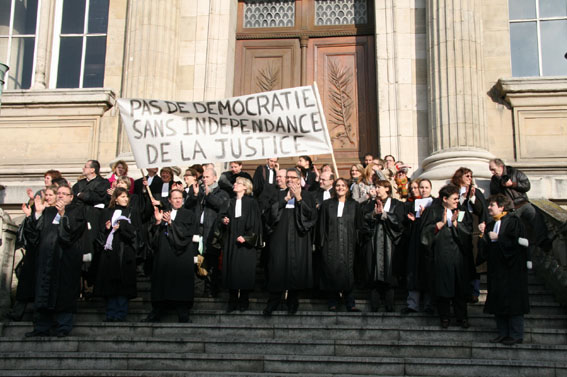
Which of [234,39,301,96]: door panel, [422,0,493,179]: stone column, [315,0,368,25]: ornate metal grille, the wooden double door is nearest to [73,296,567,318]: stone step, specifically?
[422,0,493,179]: stone column

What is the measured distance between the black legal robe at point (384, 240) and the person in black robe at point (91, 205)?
11.8ft

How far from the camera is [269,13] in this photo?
15.2 meters

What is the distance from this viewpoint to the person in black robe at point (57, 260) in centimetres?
830

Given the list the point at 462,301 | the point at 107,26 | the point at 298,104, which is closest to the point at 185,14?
the point at 107,26

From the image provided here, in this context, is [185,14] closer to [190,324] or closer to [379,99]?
[379,99]

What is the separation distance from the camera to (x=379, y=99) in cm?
1351

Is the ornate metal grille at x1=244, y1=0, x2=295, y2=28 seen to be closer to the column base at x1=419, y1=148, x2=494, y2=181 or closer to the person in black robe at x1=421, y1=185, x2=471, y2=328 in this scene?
the column base at x1=419, y1=148, x2=494, y2=181

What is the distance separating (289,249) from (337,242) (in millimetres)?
619

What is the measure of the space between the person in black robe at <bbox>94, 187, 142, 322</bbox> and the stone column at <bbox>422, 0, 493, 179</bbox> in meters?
5.43

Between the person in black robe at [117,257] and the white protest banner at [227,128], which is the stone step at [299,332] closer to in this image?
the person in black robe at [117,257]

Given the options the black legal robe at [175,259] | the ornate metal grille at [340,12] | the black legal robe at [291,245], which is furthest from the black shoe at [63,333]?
the ornate metal grille at [340,12]

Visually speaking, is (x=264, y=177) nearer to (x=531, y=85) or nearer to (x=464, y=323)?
(x=464, y=323)

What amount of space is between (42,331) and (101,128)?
657 centimetres

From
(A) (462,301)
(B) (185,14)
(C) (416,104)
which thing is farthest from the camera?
(B) (185,14)
